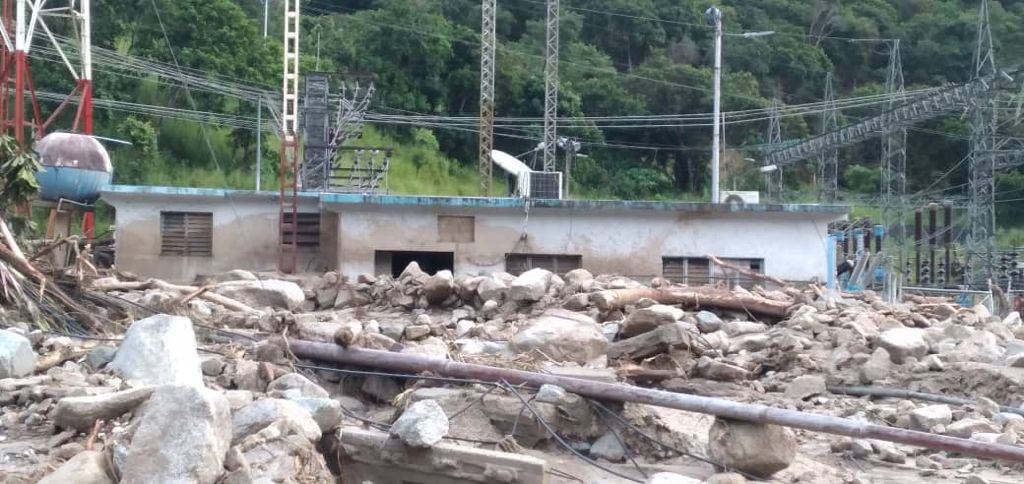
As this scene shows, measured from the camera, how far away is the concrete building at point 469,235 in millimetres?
22031

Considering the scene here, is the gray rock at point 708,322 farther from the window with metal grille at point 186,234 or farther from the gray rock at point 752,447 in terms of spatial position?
the window with metal grille at point 186,234

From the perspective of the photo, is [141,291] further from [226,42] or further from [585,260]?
[226,42]

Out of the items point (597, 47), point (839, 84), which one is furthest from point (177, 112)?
point (839, 84)

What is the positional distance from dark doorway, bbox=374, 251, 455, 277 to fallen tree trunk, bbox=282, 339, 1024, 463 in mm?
12150

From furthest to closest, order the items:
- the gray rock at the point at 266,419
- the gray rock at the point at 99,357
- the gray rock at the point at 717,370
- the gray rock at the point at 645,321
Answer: the gray rock at the point at 645,321 → the gray rock at the point at 717,370 → the gray rock at the point at 99,357 → the gray rock at the point at 266,419

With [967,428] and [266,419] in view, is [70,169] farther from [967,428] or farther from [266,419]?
[967,428]

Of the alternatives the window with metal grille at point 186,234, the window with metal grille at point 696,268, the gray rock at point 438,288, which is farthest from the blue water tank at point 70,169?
the window with metal grille at point 696,268

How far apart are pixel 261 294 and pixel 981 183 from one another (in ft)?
71.9

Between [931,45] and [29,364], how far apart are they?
1893 inches

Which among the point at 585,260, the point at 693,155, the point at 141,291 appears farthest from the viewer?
the point at 693,155

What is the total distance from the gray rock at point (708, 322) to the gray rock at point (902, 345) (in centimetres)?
200

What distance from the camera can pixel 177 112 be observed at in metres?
39.7

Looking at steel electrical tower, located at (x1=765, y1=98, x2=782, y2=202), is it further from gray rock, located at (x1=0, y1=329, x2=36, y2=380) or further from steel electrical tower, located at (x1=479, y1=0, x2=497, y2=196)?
gray rock, located at (x1=0, y1=329, x2=36, y2=380)

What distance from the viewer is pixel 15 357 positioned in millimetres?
8773
